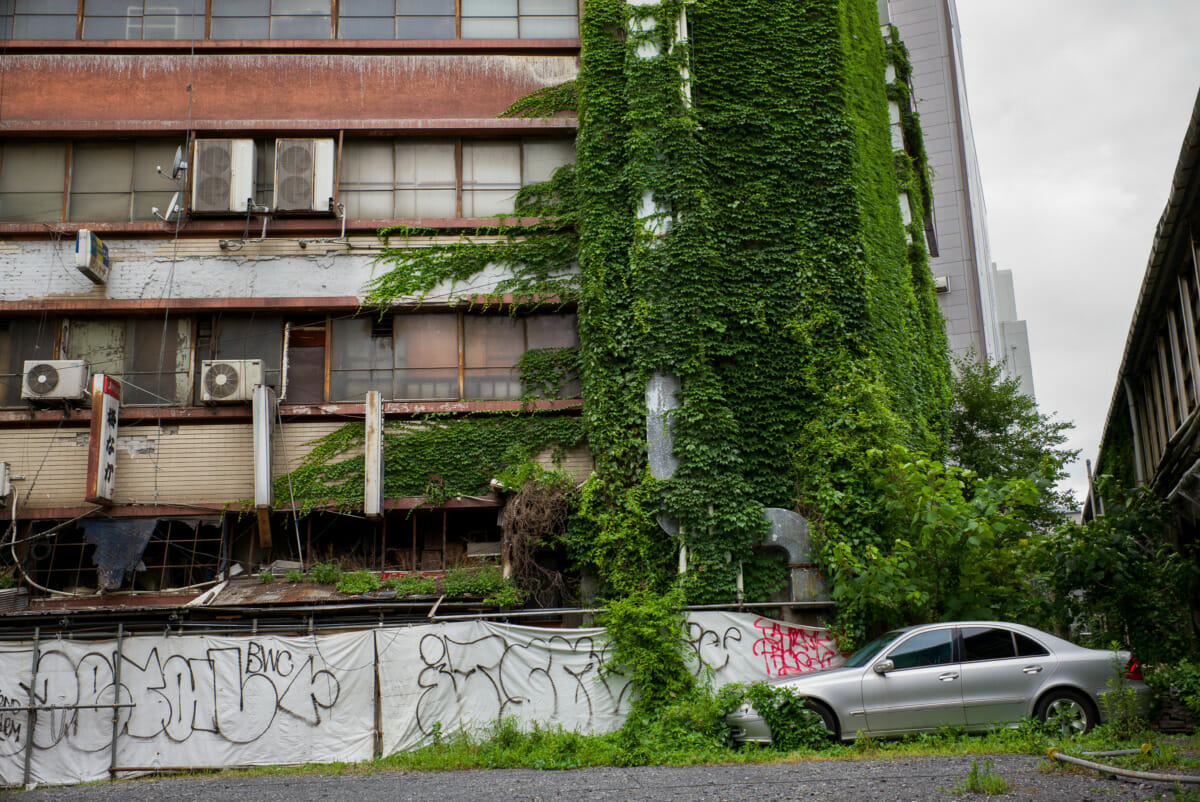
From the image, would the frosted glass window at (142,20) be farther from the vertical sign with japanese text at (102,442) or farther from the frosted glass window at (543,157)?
the vertical sign with japanese text at (102,442)

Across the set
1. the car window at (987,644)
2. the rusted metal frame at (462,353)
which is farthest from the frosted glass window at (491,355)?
the car window at (987,644)

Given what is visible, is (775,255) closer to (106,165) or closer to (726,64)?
(726,64)

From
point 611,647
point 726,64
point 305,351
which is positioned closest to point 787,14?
point 726,64

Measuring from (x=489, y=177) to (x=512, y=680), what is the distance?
10.5 m

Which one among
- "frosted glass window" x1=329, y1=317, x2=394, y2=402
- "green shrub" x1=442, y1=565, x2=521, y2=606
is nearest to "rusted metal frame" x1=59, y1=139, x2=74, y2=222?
"frosted glass window" x1=329, y1=317, x2=394, y2=402

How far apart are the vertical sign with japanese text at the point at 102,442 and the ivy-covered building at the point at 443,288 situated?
0.21 feet

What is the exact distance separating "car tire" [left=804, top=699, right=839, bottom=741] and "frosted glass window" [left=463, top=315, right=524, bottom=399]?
346 inches

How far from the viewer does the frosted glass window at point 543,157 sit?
19.5 m

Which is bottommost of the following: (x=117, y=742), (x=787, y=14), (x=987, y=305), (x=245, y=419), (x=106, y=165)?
(x=117, y=742)

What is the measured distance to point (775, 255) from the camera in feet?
57.0

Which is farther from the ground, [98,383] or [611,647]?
[98,383]

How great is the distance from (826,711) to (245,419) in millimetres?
11632

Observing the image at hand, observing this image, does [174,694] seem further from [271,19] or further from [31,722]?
[271,19]

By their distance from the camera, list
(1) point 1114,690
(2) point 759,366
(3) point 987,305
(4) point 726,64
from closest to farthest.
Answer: (1) point 1114,690
(2) point 759,366
(4) point 726,64
(3) point 987,305
